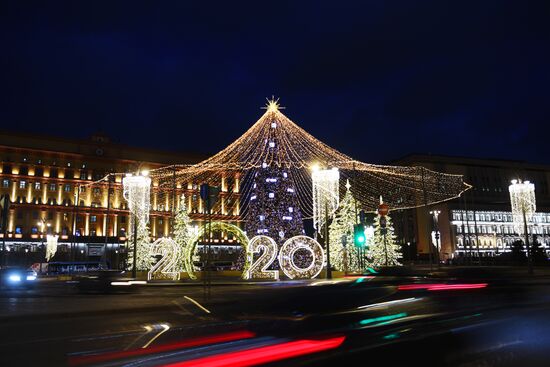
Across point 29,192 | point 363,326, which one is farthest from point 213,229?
point 29,192

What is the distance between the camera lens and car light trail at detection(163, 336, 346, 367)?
14.9ft

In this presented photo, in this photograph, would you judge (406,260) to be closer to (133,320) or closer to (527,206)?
(527,206)

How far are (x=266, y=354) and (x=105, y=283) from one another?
80.4ft

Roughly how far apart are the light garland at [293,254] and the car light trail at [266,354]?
28095 millimetres

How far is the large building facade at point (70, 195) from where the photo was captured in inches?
3433

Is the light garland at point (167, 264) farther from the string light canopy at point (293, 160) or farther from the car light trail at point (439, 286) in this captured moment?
the car light trail at point (439, 286)

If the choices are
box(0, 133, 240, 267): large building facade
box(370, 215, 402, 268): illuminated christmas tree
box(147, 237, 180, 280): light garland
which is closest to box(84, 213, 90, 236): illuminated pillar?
box(0, 133, 240, 267): large building facade

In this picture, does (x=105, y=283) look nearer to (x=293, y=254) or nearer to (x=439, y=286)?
(x=293, y=254)

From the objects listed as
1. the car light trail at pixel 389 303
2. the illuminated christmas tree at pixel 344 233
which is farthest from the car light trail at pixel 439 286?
the illuminated christmas tree at pixel 344 233

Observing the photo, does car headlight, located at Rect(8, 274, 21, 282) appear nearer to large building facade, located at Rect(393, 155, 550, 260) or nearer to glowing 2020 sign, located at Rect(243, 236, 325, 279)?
glowing 2020 sign, located at Rect(243, 236, 325, 279)

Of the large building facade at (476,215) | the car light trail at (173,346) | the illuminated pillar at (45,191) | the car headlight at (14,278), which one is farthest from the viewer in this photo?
the large building facade at (476,215)

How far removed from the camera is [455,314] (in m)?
6.82

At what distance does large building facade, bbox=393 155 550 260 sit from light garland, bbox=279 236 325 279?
62.2 m

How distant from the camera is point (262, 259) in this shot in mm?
34031
